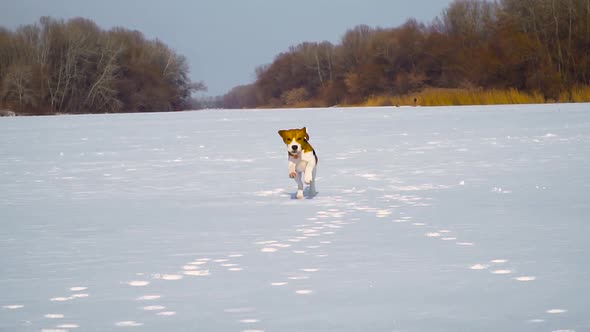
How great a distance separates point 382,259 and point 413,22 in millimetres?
72444

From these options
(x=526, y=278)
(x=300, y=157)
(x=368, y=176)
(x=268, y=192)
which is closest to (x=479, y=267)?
(x=526, y=278)

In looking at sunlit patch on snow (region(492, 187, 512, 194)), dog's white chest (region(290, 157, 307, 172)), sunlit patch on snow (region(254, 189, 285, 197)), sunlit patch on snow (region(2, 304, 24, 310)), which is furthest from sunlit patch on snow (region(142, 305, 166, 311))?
sunlit patch on snow (region(492, 187, 512, 194))

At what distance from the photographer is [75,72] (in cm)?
6625

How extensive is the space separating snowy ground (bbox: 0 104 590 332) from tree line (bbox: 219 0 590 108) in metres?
31.0

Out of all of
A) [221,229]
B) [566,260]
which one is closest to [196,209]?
[221,229]

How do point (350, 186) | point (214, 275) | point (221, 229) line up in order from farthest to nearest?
point (350, 186) < point (221, 229) < point (214, 275)

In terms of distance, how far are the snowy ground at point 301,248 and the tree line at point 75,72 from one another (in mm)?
51569

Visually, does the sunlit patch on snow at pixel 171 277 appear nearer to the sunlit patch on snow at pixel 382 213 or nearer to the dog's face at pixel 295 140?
the sunlit patch on snow at pixel 382 213

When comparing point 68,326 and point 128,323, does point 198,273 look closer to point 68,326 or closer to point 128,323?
point 128,323

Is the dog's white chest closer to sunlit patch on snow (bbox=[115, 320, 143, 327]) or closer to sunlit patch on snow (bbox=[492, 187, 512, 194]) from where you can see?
sunlit patch on snow (bbox=[492, 187, 512, 194])

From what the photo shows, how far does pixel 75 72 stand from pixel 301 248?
208ft

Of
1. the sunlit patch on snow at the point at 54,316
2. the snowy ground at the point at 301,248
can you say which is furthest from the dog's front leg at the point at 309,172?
the sunlit patch on snow at the point at 54,316

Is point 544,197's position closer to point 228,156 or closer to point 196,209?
point 196,209

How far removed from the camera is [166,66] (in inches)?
3076
